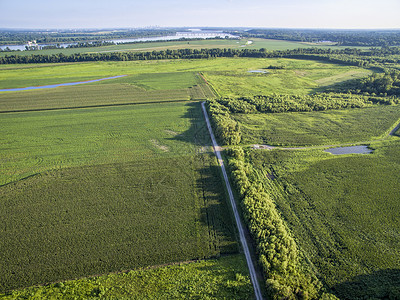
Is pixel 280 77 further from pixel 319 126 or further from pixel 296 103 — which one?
pixel 319 126

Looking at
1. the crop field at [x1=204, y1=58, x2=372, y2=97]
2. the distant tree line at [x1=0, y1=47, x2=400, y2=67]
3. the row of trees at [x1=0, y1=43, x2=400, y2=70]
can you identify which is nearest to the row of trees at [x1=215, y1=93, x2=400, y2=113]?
the crop field at [x1=204, y1=58, x2=372, y2=97]

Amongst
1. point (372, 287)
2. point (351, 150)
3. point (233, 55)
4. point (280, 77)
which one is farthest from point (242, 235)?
point (233, 55)

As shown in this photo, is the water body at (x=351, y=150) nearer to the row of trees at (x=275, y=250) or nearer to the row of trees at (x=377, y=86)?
the row of trees at (x=275, y=250)

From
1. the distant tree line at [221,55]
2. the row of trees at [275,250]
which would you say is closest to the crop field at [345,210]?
the row of trees at [275,250]

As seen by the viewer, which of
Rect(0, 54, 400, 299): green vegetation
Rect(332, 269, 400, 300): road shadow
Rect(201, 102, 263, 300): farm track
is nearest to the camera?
Rect(332, 269, 400, 300): road shadow

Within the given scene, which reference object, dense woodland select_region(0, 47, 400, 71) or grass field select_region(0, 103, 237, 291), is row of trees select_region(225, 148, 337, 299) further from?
dense woodland select_region(0, 47, 400, 71)

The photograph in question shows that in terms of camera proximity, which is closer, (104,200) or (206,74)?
(104,200)

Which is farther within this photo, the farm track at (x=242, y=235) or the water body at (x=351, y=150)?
the water body at (x=351, y=150)
